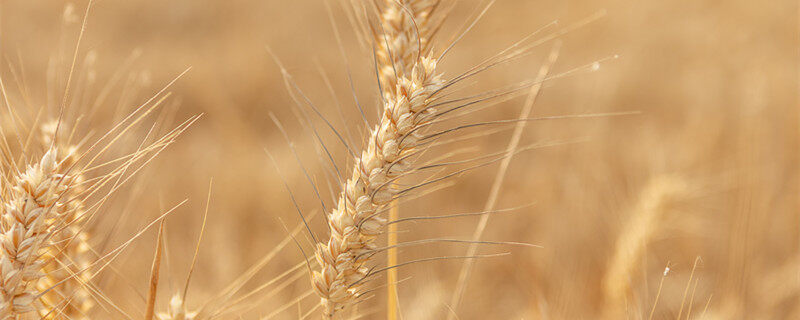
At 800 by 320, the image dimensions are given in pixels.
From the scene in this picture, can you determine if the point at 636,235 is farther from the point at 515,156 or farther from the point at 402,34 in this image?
the point at 515,156

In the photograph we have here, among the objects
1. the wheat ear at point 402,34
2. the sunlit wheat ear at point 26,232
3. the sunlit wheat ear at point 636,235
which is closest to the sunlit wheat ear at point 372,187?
the wheat ear at point 402,34

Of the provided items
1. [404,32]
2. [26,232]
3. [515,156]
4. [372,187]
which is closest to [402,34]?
[404,32]

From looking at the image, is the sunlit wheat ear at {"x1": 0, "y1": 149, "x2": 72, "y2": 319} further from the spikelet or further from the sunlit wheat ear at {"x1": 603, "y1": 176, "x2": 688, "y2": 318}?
the sunlit wheat ear at {"x1": 603, "y1": 176, "x2": 688, "y2": 318}

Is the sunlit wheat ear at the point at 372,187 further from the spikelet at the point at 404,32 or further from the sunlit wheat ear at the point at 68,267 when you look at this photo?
the sunlit wheat ear at the point at 68,267

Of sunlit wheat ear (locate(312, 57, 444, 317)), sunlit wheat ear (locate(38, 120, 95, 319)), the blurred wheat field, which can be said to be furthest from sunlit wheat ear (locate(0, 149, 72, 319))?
the blurred wheat field

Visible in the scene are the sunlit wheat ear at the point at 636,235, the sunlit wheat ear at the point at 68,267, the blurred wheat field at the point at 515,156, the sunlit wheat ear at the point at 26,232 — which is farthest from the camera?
the blurred wheat field at the point at 515,156

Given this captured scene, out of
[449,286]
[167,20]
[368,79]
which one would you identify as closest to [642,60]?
[368,79]

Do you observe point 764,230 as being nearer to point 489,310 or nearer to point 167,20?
point 489,310

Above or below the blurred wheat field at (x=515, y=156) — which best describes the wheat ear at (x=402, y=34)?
above

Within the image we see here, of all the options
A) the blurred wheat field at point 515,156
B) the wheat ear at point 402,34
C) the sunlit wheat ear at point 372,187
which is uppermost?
the wheat ear at point 402,34
